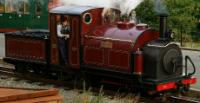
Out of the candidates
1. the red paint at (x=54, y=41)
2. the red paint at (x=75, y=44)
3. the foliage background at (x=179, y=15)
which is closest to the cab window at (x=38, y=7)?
the foliage background at (x=179, y=15)

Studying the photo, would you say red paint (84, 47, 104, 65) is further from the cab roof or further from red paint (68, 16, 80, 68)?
the cab roof

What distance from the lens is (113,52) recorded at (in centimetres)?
1205

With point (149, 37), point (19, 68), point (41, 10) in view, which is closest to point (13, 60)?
point (19, 68)

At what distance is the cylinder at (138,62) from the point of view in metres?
11.4

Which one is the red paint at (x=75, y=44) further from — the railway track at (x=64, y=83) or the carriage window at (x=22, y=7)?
the carriage window at (x=22, y=7)

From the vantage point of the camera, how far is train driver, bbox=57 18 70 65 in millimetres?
13141

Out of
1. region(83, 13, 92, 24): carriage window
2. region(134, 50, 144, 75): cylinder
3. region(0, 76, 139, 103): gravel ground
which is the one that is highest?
region(83, 13, 92, 24): carriage window

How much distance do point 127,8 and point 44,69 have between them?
2.89 m

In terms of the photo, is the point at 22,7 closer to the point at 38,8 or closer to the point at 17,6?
the point at 17,6

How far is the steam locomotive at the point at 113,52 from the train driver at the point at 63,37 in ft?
0.26

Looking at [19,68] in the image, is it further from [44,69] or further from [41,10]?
[41,10]

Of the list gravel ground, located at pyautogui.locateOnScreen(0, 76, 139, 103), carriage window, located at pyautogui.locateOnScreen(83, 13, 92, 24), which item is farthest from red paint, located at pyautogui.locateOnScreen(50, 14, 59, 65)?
carriage window, located at pyautogui.locateOnScreen(83, 13, 92, 24)

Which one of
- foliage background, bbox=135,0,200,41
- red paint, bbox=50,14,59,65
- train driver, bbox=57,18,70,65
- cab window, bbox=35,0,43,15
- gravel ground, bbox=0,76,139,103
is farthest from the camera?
cab window, bbox=35,0,43,15

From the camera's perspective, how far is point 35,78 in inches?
579
